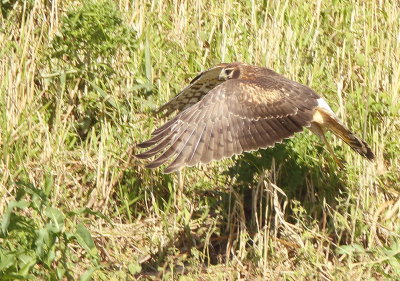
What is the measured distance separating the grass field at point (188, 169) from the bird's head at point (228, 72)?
0.64 metres

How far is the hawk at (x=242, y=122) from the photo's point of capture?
6.04m

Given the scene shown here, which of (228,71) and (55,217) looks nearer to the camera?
(55,217)

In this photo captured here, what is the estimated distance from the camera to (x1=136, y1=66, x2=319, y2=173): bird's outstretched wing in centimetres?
602

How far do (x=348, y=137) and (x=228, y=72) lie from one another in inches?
40.9

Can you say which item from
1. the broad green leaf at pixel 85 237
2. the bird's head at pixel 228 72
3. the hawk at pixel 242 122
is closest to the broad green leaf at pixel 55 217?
the broad green leaf at pixel 85 237

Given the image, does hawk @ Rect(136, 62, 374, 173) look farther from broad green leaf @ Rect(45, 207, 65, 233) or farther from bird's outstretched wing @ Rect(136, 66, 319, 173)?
broad green leaf @ Rect(45, 207, 65, 233)

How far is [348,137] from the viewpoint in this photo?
6.85 metres

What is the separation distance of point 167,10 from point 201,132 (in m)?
2.96

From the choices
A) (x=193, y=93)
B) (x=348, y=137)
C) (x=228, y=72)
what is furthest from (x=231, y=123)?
(x=193, y=93)

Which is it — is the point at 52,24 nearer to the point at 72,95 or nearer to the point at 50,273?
the point at 72,95

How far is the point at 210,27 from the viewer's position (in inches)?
339

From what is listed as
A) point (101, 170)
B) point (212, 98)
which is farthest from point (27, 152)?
point (212, 98)

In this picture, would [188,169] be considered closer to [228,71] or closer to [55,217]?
[228,71]

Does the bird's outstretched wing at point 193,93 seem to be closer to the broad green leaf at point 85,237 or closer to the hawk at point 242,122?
the hawk at point 242,122
